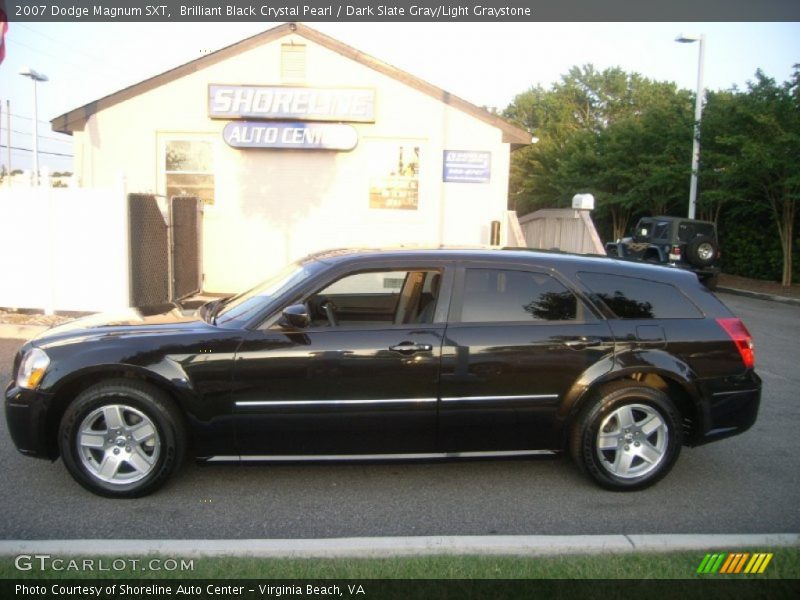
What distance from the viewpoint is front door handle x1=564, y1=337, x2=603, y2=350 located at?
4.63 metres

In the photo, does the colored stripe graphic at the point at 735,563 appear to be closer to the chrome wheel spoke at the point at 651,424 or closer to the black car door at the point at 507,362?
the chrome wheel spoke at the point at 651,424

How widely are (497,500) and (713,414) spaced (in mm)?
1552

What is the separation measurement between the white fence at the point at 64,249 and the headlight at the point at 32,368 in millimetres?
5801

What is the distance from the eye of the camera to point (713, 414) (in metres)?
4.77

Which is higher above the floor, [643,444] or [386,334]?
[386,334]

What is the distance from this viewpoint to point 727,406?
4.78 metres

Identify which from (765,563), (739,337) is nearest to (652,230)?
(739,337)

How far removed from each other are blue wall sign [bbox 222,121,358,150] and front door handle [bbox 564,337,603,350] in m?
9.75

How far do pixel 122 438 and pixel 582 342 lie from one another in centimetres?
294

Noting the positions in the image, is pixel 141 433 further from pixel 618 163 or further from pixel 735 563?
pixel 618 163

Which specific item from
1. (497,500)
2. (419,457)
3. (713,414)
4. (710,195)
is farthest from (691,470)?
(710,195)

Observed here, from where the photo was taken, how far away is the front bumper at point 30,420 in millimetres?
4395

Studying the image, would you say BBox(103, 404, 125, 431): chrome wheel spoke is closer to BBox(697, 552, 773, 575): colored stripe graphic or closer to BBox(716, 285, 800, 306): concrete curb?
BBox(697, 552, 773, 575): colored stripe graphic
